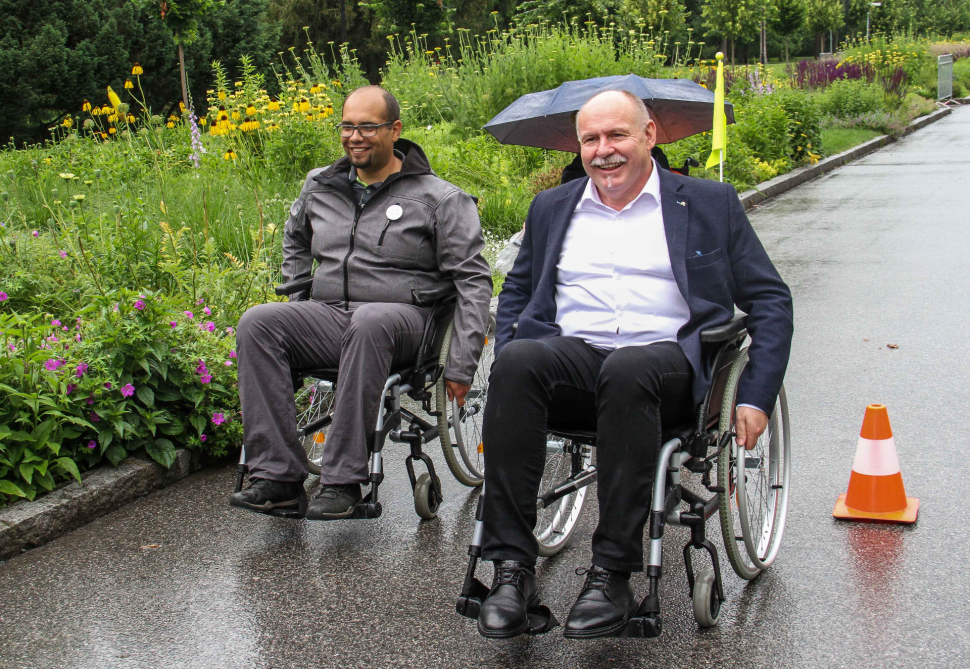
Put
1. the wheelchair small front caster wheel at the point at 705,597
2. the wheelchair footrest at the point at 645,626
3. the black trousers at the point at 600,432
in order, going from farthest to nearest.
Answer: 1. the wheelchair small front caster wheel at the point at 705,597
2. the black trousers at the point at 600,432
3. the wheelchair footrest at the point at 645,626

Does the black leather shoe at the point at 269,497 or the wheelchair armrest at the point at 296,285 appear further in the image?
the wheelchair armrest at the point at 296,285

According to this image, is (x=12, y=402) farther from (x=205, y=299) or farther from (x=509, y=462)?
(x=509, y=462)

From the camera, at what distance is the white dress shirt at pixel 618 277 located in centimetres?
341

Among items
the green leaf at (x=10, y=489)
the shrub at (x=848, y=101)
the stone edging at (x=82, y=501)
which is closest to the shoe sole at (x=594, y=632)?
the stone edging at (x=82, y=501)

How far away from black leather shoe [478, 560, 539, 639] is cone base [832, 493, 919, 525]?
1.56 m

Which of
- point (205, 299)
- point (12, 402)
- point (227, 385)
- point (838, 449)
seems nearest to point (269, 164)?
point (205, 299)

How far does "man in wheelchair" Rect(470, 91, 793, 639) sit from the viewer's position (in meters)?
2.95

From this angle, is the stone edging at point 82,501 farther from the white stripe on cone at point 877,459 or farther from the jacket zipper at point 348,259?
the white stripe on cone at point 877,459

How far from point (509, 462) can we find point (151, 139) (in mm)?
8796

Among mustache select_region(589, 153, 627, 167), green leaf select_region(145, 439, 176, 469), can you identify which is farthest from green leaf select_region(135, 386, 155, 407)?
mustache select_region(589, 153, 627, 167)

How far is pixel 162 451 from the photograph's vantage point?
15.1ft

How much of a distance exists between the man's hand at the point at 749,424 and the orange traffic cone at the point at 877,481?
1000mm

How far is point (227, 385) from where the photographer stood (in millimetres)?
4973

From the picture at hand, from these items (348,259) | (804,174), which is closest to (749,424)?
(348,259)
